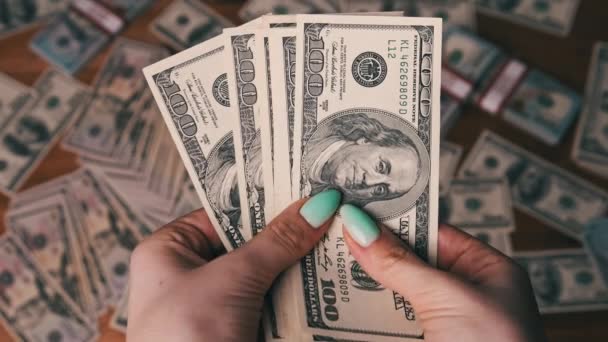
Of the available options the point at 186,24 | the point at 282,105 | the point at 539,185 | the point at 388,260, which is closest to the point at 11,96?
the point at 186,24

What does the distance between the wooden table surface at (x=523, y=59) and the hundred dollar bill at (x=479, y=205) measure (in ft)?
0.11

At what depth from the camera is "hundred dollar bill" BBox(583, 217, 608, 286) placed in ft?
3.52

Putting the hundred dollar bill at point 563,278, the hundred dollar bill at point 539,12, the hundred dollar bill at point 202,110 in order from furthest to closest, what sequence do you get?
A: 1. the hundred dollar bill at point 539,12
2. the hundred dollar bill at point 563,278
3. the hundred dollar bill at point 202,110

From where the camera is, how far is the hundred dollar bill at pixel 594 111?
3.64ft

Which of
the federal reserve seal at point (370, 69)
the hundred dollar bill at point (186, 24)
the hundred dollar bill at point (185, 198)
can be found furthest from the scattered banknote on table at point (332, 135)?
the hundred dollar bill at point (186, 24)

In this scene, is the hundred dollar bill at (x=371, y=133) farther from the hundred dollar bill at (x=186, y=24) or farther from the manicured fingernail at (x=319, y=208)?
the hundred dollar bill at (x=186, y=24)

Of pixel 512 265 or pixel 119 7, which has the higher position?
pixel 119 7

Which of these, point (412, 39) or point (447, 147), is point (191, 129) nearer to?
point (412, 39)

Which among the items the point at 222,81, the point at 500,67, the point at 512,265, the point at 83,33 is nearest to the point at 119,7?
the point at 83,33

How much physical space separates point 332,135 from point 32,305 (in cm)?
83

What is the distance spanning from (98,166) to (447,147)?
2.70 ft

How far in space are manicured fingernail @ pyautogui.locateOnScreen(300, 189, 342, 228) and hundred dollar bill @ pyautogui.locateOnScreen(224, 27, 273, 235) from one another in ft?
0.32

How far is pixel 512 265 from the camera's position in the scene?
0.69 meters

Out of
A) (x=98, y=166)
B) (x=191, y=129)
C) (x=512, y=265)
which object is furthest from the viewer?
(x=98, y=166)
